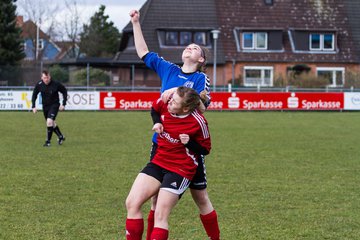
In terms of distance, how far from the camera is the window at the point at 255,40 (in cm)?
5341

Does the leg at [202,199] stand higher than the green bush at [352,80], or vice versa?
the green bush at [352,80]

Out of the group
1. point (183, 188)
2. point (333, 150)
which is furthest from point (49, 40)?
point (183, 188)

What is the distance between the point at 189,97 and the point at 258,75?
1863 inches

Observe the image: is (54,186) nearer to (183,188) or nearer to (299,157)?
(183,188)

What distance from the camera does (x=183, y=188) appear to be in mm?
6582

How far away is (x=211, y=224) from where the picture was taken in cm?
716

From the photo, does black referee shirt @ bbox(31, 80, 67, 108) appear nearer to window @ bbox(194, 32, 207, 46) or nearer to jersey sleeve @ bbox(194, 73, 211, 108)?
jersey sleeve @ bbox(194, 73, 211, 108)

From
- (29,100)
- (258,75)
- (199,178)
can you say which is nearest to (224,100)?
(29,100)

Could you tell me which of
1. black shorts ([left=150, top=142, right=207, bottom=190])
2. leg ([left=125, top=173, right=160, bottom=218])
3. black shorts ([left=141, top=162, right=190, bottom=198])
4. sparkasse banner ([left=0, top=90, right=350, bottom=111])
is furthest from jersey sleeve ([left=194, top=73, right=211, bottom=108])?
sparkasse banner ([left=0, top=90, right=350, bottom=111])

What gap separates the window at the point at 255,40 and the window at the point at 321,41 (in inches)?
146

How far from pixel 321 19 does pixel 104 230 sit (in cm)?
4862

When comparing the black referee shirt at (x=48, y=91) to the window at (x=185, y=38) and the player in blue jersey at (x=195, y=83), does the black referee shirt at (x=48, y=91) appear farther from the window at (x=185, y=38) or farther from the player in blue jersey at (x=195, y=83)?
the window at (x=185, y=38)

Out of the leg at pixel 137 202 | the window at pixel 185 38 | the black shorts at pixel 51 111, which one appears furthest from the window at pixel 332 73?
the leg at pixel 137 202

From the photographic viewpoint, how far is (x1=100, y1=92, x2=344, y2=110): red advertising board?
36.7 meters
